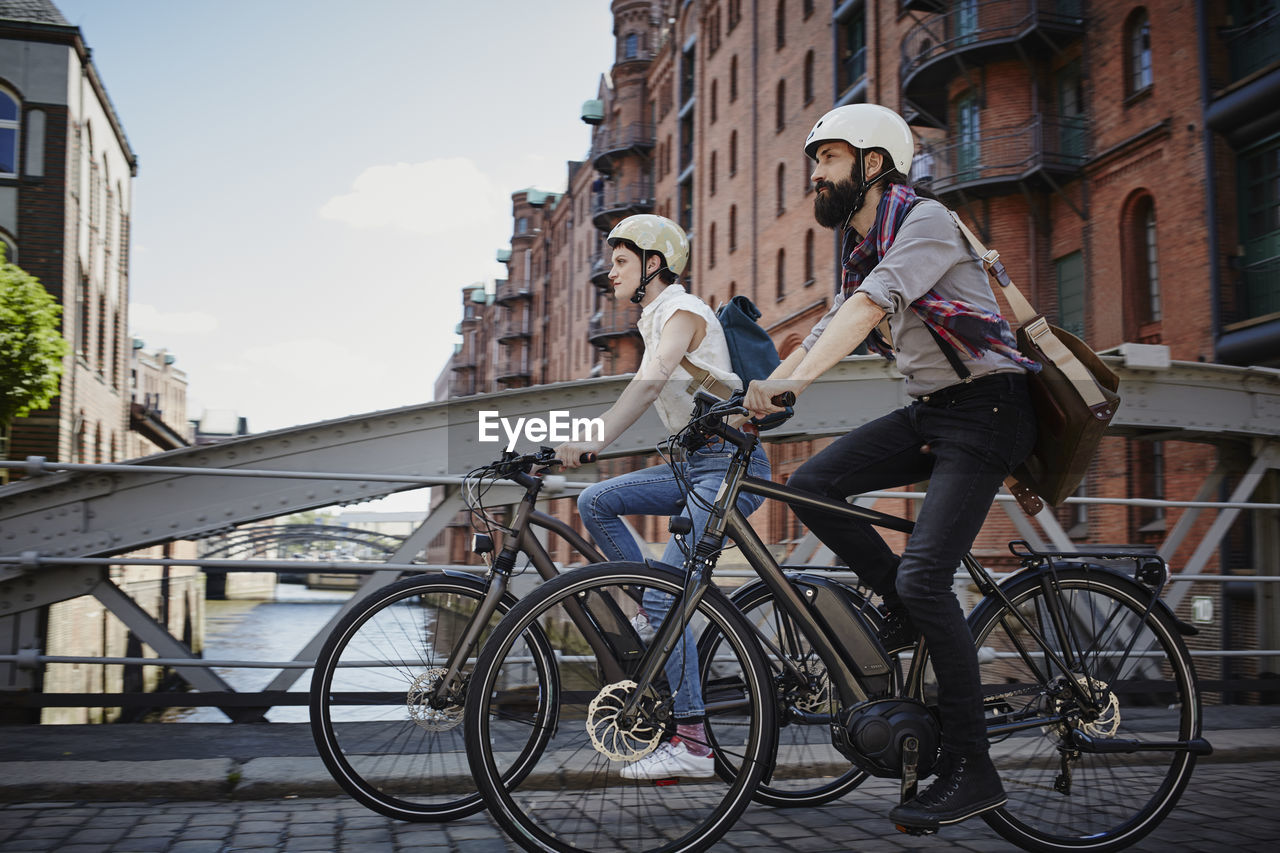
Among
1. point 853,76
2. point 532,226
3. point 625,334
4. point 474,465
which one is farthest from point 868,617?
point 532,226

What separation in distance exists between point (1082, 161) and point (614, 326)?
2893 cm

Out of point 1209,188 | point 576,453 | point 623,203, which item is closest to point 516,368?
point 623,203

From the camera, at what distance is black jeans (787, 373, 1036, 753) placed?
3.27m

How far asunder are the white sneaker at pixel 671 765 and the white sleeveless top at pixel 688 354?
1.24m

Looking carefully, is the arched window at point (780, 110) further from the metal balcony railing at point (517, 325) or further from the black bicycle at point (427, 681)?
the metal balcony railing at point (517, 325)

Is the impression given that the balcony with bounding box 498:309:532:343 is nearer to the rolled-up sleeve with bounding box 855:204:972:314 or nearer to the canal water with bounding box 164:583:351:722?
the canal water with bounding box 164:583:351:722

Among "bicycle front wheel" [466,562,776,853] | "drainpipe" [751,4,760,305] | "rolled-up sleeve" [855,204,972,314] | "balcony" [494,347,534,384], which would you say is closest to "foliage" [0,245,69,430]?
"bicycle front wheel" [466,562,776,853]

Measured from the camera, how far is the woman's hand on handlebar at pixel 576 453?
3707 mm

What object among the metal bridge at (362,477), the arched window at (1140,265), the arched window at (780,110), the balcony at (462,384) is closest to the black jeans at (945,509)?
the metal bridge at (362,477)

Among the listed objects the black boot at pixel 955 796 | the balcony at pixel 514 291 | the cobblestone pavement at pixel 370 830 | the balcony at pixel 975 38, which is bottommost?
the cobblestone pavement at pixel 370 830

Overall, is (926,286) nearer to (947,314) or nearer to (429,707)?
(947,314)

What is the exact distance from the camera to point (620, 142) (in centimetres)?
5072

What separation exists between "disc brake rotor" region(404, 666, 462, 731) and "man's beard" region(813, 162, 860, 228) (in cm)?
187

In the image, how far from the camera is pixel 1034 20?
21641 mm
